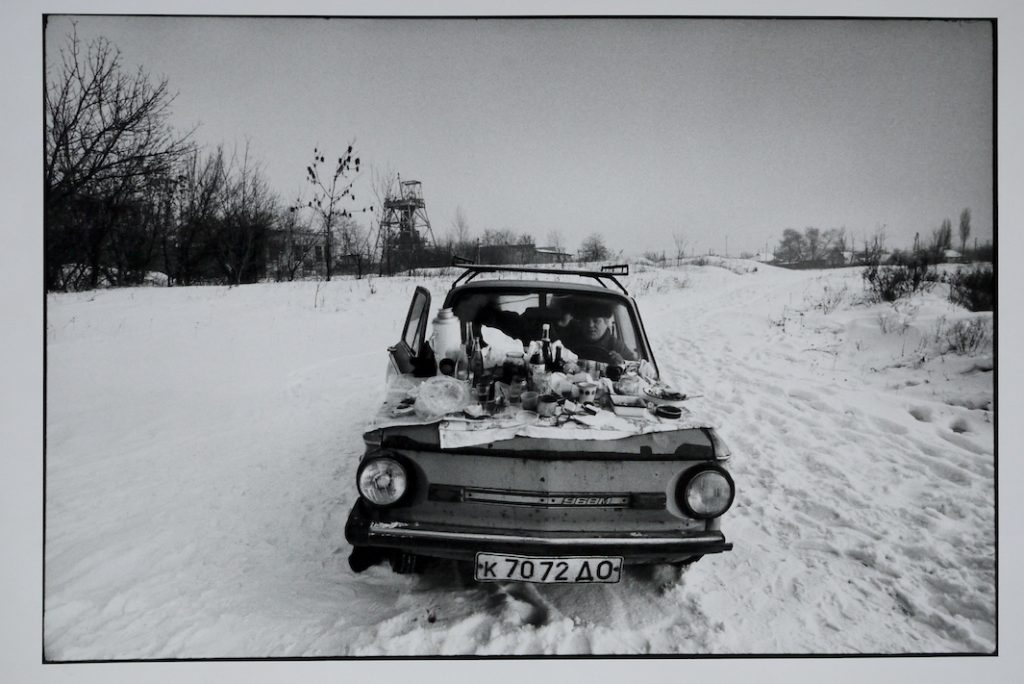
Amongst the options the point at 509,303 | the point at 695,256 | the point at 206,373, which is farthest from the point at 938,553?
the point at 206,373

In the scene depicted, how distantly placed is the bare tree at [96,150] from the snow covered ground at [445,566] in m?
0.30

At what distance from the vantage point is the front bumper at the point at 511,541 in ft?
5.98

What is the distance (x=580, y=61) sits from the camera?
9.52 ft

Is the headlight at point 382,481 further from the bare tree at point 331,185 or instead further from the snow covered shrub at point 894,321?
the snow covered shrub at point 894,321

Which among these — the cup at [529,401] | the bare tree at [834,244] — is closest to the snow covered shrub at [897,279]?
the bare tree at [834,244]

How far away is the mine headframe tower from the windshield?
0.56 metres

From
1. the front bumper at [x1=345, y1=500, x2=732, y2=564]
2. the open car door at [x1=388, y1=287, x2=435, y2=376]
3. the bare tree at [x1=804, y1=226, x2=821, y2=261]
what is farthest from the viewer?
the bare tree at [x1=804, y1=226, x2=821, y2=261]

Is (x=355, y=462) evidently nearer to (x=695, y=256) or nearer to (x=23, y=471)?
(x=23, y=471)

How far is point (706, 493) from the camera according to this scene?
1.93m

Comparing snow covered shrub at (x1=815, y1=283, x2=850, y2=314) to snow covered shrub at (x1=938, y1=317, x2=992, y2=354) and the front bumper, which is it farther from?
the front bumper

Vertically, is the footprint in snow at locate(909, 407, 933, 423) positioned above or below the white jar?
below

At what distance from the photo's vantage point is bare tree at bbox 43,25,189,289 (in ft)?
8.84

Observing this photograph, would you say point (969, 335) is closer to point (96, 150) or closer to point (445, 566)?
point (445, 566)

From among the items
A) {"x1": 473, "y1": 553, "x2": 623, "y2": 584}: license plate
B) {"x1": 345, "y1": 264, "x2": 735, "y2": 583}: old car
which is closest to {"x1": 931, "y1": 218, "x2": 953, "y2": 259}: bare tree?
{"x1": 345, "y1": 264, "x2": 735, "y2": 583}: old car
